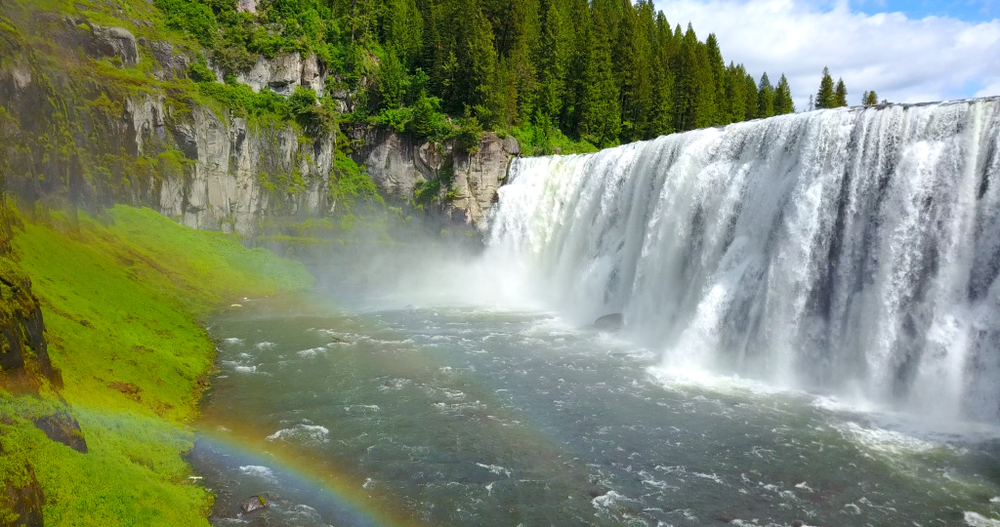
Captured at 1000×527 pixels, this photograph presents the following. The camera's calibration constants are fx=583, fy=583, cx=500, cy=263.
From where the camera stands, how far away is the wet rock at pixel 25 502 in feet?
24.2

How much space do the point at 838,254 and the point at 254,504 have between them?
62.8 ft

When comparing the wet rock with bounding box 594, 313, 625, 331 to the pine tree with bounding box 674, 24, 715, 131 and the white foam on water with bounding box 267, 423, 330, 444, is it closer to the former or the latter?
the white foam on water with bounding box 267, 423, 330, 444

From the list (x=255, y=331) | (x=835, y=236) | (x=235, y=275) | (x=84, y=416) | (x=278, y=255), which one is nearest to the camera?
(x=84, y=416)

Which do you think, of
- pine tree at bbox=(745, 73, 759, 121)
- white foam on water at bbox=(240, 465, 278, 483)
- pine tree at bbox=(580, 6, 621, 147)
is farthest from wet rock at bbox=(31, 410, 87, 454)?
pine tree at bbox=(745, 73, 759, 121)

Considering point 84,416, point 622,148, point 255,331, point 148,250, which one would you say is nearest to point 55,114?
point 148,250

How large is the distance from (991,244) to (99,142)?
4225cm

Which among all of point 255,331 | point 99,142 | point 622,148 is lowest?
point 255,331

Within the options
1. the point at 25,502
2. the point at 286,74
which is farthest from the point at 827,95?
the point at 25,502

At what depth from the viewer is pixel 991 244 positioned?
16.5m

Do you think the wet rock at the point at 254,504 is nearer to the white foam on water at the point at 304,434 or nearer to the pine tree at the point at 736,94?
the white foam on water at the point at 304,434

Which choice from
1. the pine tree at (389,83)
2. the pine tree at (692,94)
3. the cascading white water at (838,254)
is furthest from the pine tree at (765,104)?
the cascading white water at (838,254)

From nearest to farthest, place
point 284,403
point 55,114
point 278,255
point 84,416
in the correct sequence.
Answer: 1. point 84,416
2. point 284,403
3. point 55,114
4. point 278,255

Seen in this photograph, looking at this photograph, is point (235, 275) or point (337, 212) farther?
point (337, 212)

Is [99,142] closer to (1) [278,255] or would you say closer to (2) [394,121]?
(1) [278,255]
